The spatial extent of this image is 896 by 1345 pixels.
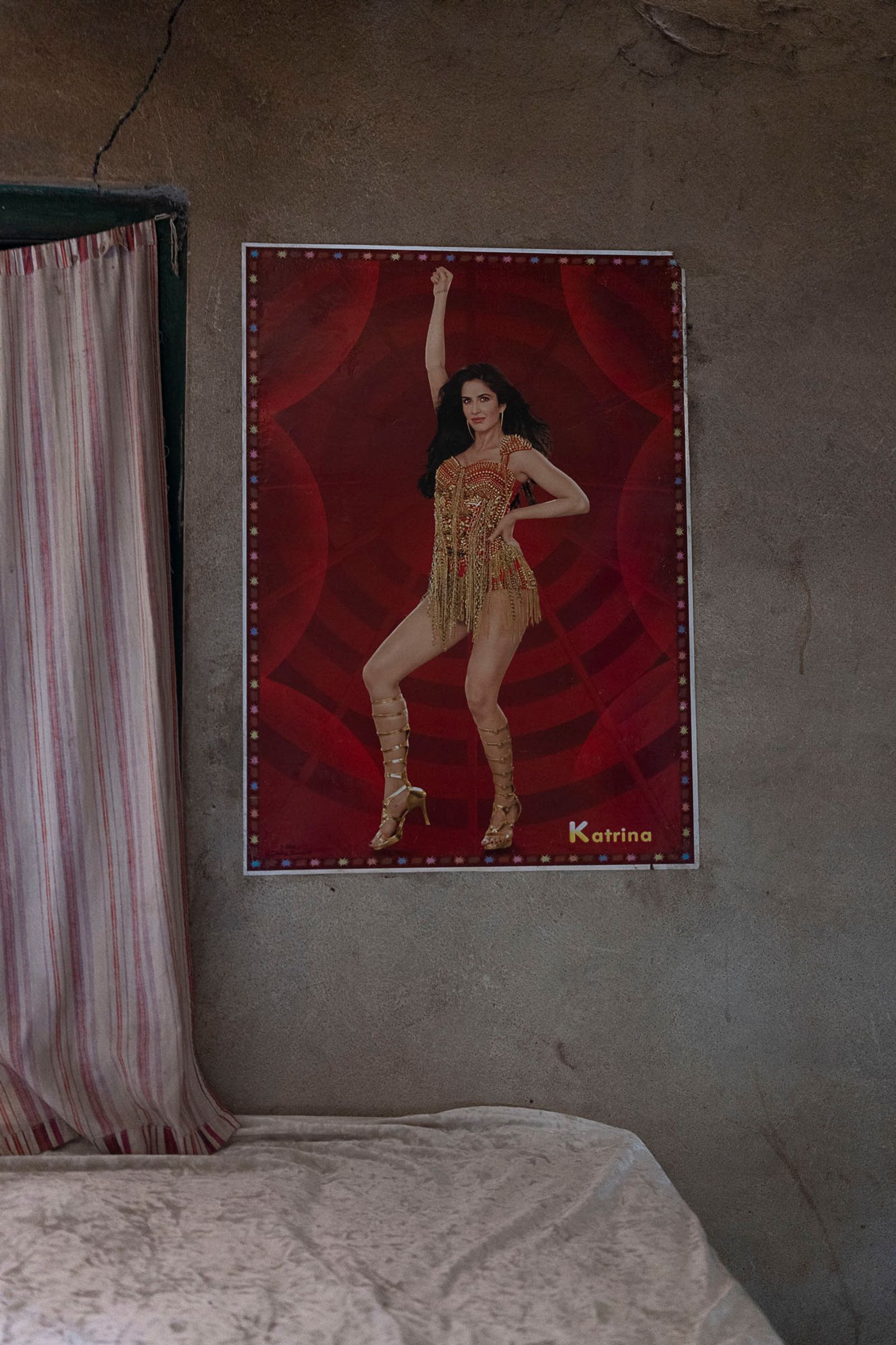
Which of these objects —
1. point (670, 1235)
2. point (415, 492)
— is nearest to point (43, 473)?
point (415, 492)

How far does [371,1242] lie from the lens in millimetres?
1621

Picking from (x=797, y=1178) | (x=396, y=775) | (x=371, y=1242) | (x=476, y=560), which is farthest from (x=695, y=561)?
(x=371, y=1242)

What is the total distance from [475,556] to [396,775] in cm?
52

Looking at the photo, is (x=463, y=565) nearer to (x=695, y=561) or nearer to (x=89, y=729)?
(x=695, y=561)

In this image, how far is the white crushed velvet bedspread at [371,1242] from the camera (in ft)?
4.53

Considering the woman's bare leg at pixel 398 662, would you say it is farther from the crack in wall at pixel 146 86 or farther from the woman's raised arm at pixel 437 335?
the crack in wall at pixel 146 86

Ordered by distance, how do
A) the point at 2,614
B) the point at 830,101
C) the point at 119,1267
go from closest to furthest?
the point at 119,1267 → the point at 2,614 → the point at 830,101

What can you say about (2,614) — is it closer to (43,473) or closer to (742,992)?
(43,473)

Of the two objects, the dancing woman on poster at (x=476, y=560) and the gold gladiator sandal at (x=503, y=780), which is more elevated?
the dancing woman on poster at (x=476, y=560)

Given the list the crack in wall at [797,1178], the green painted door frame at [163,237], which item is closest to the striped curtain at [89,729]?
the green painted door frame at [163,237]

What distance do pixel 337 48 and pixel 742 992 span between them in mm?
2276

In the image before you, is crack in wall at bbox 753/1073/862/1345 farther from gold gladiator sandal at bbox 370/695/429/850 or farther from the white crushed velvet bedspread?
gold gladiator sandal at bbox 370/695/429/850

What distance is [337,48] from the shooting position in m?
2.21

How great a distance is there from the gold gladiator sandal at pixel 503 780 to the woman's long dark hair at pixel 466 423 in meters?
0.51
